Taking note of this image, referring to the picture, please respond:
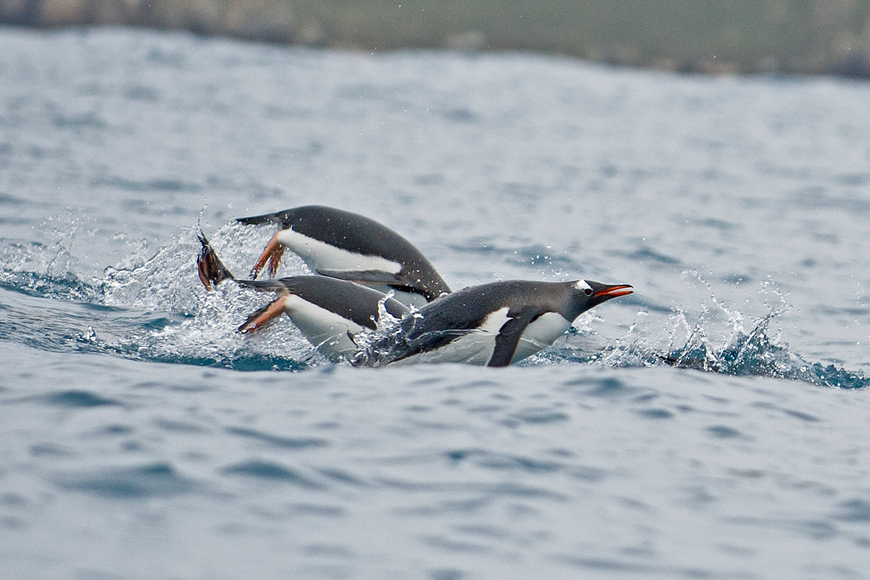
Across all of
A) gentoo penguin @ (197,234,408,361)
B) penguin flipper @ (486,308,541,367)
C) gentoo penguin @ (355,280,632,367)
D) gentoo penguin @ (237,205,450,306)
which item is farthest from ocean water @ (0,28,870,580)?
gentoo penguin @ (237,205,450,306)

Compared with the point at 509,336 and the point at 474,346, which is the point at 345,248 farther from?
the point at 509,336

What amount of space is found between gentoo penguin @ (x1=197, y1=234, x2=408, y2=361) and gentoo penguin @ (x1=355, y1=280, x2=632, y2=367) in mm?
287

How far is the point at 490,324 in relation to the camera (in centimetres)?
655

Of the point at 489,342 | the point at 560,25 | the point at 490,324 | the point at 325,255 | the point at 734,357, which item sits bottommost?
the point at 734,357

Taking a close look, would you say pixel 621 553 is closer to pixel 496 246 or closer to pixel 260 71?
pixel 496 246

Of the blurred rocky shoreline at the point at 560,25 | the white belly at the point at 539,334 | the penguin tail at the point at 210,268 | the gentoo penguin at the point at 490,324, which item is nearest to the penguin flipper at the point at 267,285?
the penguin tail at the point at 210,268

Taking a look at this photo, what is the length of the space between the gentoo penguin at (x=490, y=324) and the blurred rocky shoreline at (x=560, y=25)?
65.9 meters

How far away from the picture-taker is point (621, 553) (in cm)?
375

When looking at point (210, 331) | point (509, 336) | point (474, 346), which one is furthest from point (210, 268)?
point (509, 336)

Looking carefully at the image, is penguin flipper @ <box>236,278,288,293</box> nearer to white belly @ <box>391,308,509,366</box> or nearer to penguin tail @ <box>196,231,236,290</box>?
penguin tail @ <box>196,231,236,290</box>

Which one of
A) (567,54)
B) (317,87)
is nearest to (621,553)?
(317,87)

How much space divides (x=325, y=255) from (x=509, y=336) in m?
2.15

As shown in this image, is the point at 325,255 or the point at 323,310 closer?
the point at 323,310

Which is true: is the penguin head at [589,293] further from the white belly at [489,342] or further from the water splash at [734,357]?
the water splash at [734,357]
